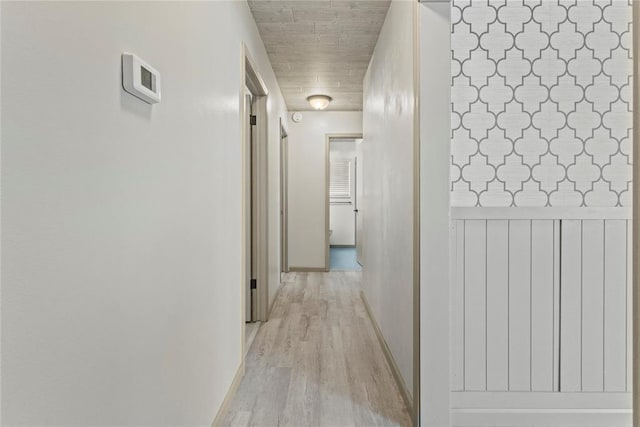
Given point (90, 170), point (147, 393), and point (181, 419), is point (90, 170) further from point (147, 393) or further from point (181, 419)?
point (181, 419)

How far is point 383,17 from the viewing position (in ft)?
9.17

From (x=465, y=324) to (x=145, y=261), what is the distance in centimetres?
150

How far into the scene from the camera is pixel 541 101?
1941 millimetres

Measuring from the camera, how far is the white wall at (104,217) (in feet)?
2.20

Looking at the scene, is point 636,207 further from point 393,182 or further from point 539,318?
point 393,182

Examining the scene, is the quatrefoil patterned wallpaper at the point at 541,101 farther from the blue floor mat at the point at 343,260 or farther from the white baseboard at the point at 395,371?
the blue floor mat at the point at 343,260

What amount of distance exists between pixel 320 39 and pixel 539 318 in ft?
8.16

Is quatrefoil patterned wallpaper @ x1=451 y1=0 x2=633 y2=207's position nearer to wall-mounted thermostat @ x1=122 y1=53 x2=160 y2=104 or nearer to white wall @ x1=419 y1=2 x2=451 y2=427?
white wall @ x1=419 y1=2 x2=451 y2=427

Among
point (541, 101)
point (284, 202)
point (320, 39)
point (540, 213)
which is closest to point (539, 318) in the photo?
point (540, 213)

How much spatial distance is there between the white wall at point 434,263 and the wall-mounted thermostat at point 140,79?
3.74 feet

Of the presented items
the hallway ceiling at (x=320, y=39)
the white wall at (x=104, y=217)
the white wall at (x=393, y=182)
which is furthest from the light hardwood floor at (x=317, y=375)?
the hallway ceiling at (x=320, y=39)

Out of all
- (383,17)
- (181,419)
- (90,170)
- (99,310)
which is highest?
(383,17)

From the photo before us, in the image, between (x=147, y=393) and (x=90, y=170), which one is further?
(x=147, y=393)

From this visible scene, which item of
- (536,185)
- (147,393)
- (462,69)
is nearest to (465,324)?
(536,185)
